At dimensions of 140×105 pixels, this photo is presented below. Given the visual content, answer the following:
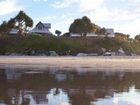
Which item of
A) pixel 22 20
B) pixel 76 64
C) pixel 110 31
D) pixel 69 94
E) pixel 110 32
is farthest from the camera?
pixel 110 31

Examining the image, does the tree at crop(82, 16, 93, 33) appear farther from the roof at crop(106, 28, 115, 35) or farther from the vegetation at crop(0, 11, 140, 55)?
the roof at crop(106, 28, 115, 35)

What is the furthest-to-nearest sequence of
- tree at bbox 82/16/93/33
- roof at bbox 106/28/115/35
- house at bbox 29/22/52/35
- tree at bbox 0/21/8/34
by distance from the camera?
roof at bbox 106/28/115/35, house at bbox 29/22/52/35, tree at bbox 82/16/93/33, tree at bbox 0/21/8/34

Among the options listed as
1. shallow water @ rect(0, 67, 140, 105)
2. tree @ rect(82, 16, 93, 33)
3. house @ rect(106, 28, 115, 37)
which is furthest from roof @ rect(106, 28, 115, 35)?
shallow water @ rect(0, 67, 140, 105)

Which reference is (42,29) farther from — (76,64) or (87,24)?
(76,64)

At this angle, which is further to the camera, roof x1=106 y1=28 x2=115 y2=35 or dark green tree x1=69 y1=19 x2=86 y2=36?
roof x1=106 y1=28 x2=115 y2=35

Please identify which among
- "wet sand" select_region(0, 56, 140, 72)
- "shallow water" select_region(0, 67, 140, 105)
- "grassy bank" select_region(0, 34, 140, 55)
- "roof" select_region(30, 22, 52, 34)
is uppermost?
"roof" select_region(30, 22, 52, 34)

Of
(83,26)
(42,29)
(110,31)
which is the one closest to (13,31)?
(42,29)

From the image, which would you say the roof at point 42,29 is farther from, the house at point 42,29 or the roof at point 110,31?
the roof at point 110,31

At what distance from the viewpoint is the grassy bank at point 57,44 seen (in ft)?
365

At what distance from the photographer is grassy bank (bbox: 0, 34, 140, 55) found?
365 ft

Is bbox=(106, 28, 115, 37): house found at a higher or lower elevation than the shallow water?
higher

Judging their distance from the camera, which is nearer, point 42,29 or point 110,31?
point 42,29

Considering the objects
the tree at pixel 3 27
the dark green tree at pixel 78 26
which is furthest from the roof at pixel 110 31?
the tree at pixel 3 27

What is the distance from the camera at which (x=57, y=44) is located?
114625mm
